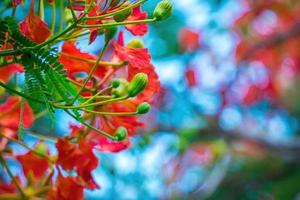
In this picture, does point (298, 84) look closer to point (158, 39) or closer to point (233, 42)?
point (233, 42)

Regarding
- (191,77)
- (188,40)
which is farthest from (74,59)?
(188,40)

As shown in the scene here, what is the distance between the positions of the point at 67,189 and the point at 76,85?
Result: 0.60ft

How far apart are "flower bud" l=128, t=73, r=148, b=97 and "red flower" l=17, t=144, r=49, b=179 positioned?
265 millimetres

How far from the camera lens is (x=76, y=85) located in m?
0.80

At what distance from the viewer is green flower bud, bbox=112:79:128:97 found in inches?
30.6

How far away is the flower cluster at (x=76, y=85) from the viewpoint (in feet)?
2.31

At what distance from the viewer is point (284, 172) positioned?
404 cm

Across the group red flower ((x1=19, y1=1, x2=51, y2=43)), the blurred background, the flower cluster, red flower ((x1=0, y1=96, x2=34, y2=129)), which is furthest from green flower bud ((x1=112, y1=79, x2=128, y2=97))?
the blurred background

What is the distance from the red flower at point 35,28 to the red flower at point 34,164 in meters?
0.28

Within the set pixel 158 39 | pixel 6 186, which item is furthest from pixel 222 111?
pixel 6 186

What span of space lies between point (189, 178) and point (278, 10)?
49.2 inches

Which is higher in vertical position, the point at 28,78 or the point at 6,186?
the point at 28,78

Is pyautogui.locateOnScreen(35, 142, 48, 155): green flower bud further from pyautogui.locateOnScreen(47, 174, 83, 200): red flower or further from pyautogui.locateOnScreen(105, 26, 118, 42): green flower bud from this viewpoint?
pyautogui.locateOnScreen(105, 26, 118, 42): green flower bud

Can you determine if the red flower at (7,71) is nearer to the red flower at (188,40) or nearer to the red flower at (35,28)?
the red flower at (35,28)
